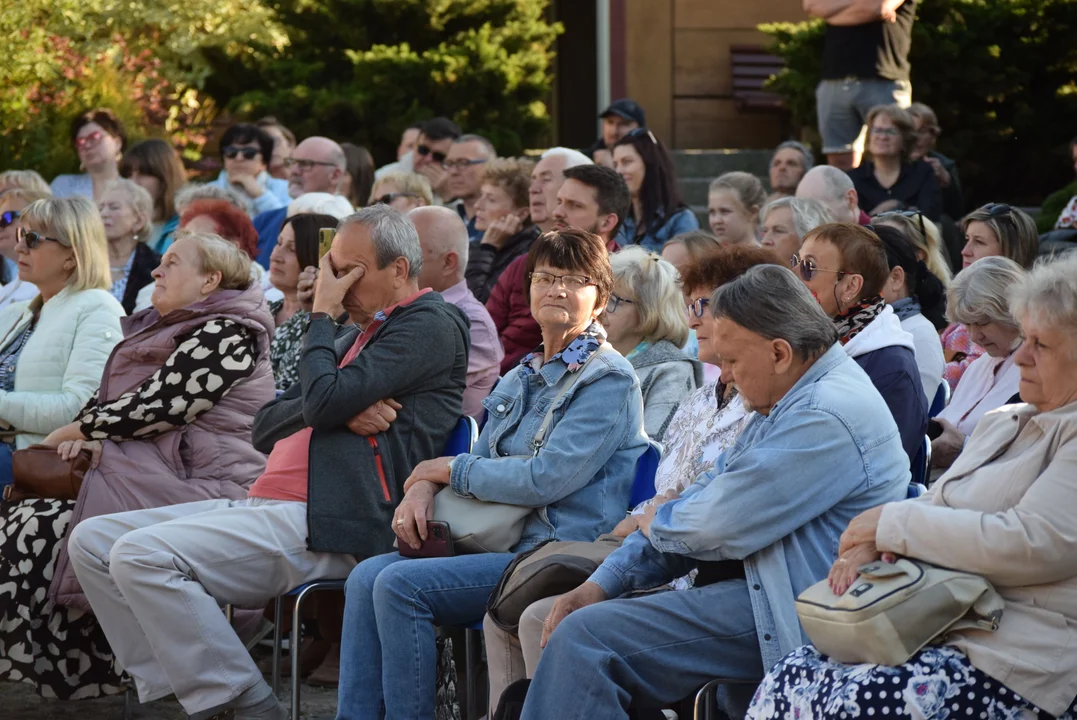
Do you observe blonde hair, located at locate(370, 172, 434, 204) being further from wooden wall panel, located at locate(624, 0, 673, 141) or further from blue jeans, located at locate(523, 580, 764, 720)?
wooden wall panel, located at locate(624, 0, 673, 141)

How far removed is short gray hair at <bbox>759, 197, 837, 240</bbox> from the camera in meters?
6.59

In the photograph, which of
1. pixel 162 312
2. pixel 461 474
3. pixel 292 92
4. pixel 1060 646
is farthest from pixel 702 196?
pixel 1060 646

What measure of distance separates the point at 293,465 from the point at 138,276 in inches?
132

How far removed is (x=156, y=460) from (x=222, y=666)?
95 cm

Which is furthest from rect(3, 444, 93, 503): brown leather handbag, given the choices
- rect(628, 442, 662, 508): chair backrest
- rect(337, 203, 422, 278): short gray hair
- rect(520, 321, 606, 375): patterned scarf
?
rect(628, 442, 662, 508): chair backrest

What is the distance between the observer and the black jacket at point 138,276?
8164 mm

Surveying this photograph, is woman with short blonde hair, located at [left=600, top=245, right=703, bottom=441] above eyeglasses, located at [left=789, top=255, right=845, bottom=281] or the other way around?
the other way around

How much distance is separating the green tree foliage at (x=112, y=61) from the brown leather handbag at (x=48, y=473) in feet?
24.2

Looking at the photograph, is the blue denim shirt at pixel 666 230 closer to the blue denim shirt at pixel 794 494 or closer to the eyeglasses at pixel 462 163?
the eyeglasses at pixel 462 163

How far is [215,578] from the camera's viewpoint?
5.08 metres

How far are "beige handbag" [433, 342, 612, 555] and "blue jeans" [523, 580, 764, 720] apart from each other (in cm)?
82

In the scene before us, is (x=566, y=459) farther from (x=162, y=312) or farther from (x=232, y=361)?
(x=162, y=312)

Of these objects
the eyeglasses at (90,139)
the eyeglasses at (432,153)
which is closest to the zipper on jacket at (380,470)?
the eyeglasses at (432,153)

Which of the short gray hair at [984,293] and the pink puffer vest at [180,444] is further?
the pink puffer vest at [180,444]
